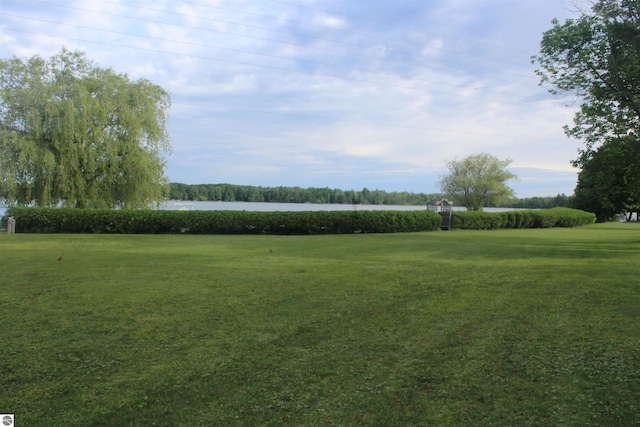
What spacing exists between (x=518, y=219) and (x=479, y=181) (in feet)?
49.0

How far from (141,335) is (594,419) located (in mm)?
3852

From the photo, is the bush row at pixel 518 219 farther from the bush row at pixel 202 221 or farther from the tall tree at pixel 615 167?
the tall tree at pixel 615 167

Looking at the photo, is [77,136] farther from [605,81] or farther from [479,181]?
[479,181]

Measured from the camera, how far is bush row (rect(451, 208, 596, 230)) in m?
26.8

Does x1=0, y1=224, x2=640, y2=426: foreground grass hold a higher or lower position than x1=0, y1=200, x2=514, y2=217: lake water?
lower

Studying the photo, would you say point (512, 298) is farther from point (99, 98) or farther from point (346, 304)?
point (99, 98)

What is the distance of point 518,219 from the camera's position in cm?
2989

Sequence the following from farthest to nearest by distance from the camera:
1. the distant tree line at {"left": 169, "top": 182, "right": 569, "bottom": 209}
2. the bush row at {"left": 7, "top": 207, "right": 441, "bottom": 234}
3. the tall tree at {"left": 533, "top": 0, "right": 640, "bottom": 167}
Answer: the distant tree line at {"left": 169, "top": 182, "right": 569, "bottom": 209} < the bush row at {"left": 7, "top": 207, "right": 441, "bottom": 234} < the tall tree at {"left": 533, "top": 0, "right": 640, "bottom": 167}

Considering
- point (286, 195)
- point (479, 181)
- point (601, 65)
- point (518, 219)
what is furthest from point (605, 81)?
point (479, 181)

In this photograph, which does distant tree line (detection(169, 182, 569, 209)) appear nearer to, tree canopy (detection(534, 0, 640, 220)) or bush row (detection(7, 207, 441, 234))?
bush row (detection(7, 207, 441, 234))

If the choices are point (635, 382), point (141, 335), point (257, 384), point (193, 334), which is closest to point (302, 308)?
point (193, 334)

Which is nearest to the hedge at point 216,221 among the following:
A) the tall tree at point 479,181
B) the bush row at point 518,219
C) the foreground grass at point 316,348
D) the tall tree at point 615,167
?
the bush row at point 518,219

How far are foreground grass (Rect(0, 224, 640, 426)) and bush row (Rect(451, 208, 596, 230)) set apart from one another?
1906cm

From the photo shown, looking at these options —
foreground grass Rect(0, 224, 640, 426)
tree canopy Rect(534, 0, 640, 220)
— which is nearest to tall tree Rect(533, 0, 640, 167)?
tree canopy Rect(534, 0, 640, 220)
